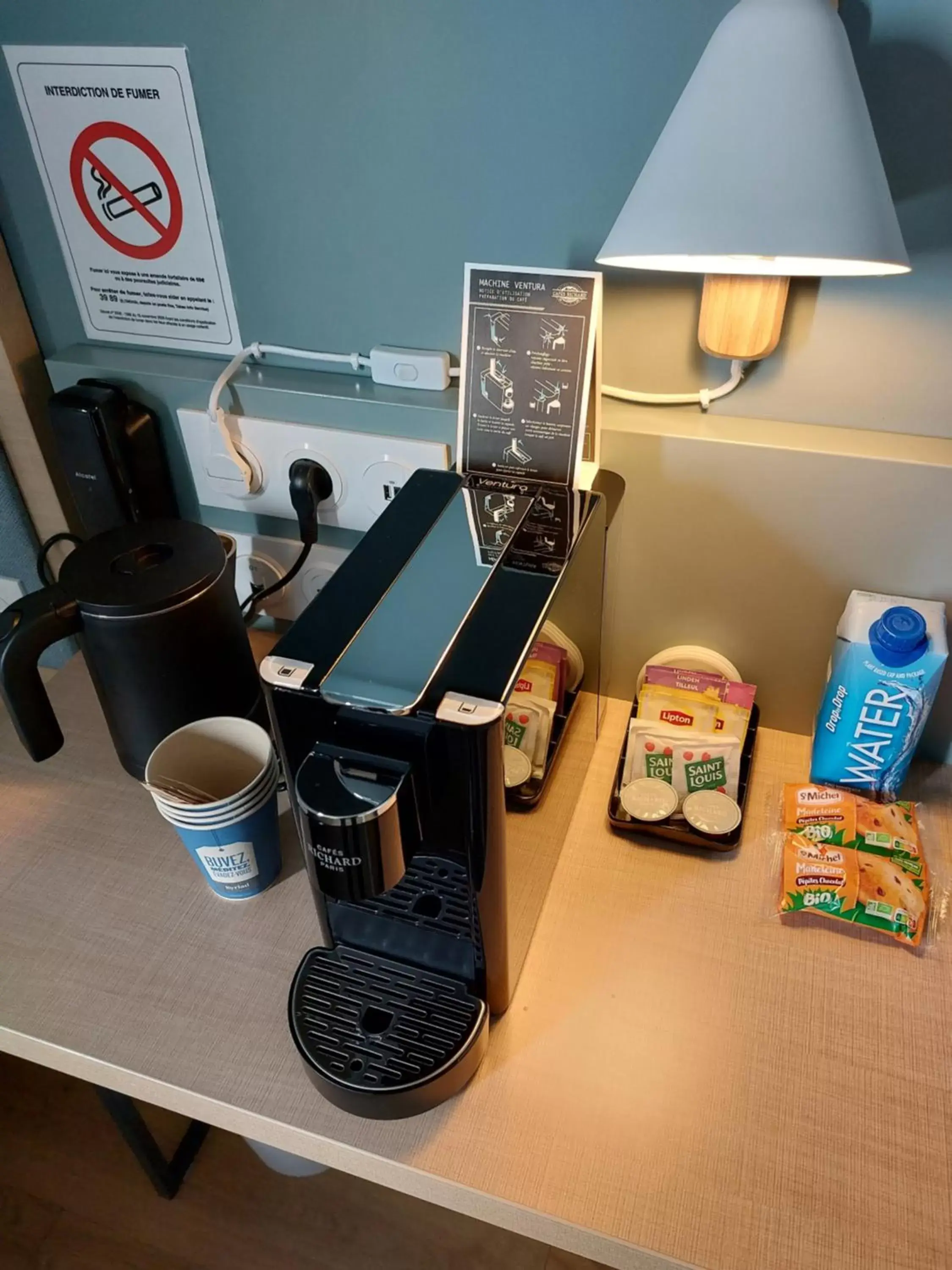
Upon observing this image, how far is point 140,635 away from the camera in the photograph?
0.68m

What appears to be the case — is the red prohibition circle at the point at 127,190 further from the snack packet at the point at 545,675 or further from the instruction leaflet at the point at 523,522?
the snack packet at the point at 545,675

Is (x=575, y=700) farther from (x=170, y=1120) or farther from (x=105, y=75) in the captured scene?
(x=170, y=1120)

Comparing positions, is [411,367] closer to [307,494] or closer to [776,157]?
Result: [307,494]

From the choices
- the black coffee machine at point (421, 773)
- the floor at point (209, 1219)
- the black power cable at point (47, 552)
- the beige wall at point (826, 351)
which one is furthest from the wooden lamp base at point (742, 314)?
the floor at point (209, 1219)

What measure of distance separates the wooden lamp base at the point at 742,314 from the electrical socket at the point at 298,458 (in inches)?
9.4

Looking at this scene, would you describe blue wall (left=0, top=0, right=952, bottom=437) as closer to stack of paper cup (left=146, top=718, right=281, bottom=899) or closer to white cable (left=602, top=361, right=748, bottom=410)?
white cable (left=602, top=361, right=748, bottom=410)

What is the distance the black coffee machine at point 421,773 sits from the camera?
48cm

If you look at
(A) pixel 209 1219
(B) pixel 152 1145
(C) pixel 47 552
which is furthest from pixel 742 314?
(A) pixel 209 1219

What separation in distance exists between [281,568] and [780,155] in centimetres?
61

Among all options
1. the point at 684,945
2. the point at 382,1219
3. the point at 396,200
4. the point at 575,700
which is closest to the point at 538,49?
the point at 396,200

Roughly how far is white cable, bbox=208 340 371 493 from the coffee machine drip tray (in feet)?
1.52

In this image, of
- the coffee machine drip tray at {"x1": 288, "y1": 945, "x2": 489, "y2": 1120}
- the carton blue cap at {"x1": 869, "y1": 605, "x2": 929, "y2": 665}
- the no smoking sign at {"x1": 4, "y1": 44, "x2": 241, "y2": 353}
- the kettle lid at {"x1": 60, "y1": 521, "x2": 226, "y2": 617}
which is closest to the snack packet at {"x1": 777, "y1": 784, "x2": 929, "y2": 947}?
the carton blue cap at {"x1": 869, "y1": 605, "x2": 929, "y2": 665}

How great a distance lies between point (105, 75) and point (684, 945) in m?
0.83

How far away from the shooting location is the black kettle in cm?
66
